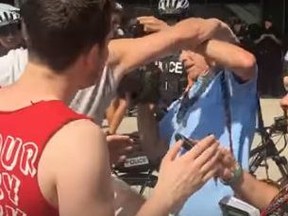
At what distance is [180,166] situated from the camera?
2361 mm

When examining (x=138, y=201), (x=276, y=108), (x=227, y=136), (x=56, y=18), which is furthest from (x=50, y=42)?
(x=276, y=108)

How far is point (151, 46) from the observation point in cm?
325

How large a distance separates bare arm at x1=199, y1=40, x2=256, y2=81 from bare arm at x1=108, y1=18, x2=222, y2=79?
71 mm

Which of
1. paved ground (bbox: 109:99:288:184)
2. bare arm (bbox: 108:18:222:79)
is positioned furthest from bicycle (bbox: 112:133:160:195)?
bare arm (bbox: 108:18:222:79)

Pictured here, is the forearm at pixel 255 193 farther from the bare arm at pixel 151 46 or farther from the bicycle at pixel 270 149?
the bicycle at pixel 270 149

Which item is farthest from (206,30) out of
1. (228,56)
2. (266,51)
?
(266,51)

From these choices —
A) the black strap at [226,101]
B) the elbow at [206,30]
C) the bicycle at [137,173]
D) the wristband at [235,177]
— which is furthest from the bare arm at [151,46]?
the bicycle at [137,173]

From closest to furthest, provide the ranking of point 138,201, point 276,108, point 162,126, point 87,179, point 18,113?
point 87,179
point 18,113
point 138,201
point 162,126
point 276,108

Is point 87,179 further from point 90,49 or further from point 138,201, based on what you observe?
point 138,201

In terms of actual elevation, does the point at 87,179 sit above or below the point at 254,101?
above

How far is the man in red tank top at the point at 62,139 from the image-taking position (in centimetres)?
220

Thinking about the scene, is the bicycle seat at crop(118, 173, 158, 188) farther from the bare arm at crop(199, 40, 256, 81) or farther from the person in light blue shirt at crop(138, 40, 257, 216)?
the bare arm at crop(199, 40, 256, 81)

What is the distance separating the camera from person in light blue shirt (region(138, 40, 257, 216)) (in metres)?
3.38

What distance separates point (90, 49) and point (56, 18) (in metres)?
0.11
